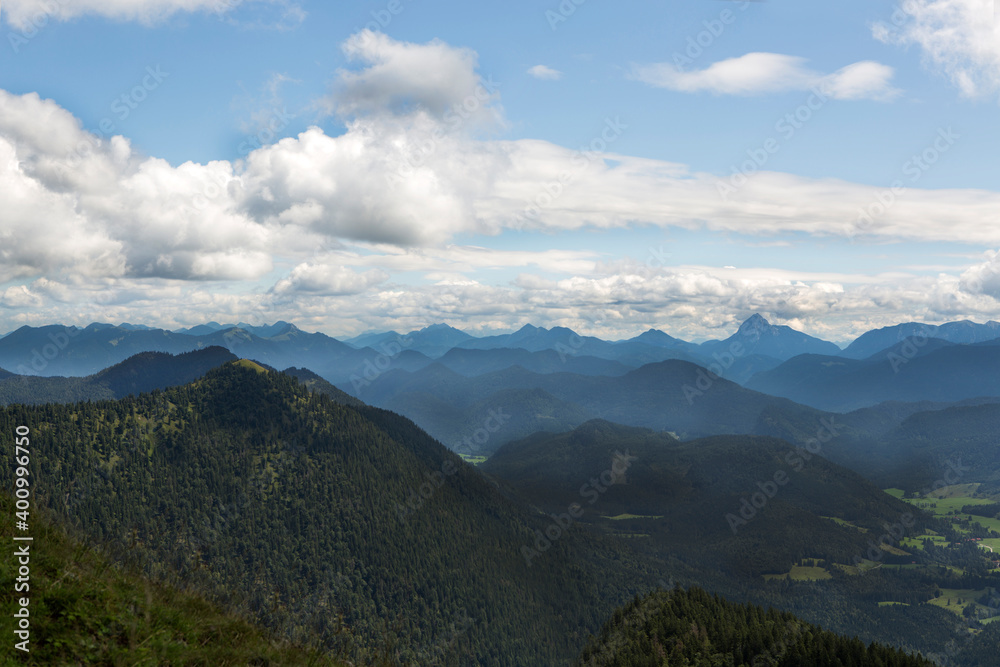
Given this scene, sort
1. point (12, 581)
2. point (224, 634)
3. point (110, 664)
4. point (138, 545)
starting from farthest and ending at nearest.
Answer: point (138, 545) < point (224, 634) < point (12, 581) < point (110, 664)

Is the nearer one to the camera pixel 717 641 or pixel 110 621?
pixel 110 621

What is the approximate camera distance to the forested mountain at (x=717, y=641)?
102188mm

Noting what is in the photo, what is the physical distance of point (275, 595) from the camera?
60.0ft

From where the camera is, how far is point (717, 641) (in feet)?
381

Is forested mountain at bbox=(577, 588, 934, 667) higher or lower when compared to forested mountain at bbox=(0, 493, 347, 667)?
lower

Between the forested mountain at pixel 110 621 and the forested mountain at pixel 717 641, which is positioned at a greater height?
the forested mountain at pixel 110 621

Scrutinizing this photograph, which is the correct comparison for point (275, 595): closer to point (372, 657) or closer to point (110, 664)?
point (372, 657)

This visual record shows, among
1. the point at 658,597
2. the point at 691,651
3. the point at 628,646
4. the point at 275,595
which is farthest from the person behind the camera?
the point at 658,597

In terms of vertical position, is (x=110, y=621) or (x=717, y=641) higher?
(x=110, y=621)

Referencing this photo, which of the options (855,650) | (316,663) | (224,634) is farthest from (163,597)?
(855,650)

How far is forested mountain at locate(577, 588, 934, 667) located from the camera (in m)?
102

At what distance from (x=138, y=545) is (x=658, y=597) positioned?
167 meters

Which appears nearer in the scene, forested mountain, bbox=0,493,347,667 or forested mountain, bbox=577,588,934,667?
forested mountain, bbox=0,493,347,667

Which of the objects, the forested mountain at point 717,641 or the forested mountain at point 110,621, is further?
the forested mountain at point 717,641
